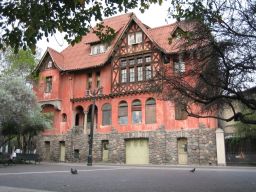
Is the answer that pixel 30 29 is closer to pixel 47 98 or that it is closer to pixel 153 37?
pixel 153 37

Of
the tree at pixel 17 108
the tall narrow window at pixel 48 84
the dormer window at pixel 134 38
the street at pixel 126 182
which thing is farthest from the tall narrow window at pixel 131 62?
the street at pixel 126 182

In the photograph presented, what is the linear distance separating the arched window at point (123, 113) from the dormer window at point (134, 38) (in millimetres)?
5807

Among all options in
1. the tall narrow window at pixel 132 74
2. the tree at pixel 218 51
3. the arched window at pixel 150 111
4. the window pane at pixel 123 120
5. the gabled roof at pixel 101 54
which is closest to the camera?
the tree at pixel 218 51

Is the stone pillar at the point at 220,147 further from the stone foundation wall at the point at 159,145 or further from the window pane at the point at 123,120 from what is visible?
the window pane at the point at 123,120

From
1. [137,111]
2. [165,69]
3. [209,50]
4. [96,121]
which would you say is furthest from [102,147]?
[209,50]

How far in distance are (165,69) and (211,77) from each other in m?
2.04

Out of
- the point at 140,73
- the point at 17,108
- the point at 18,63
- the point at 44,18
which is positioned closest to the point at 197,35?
the point at 44,18

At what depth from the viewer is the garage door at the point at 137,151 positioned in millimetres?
32750

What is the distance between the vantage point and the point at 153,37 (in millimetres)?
35219

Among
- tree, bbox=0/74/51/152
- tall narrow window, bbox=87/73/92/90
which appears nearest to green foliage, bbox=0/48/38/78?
tall narrow window, bbox=87/73/92/90

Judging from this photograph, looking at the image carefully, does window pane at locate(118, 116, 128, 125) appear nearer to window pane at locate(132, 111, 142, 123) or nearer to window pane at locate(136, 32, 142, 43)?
window pane at locate(132, 111, 142, 123)

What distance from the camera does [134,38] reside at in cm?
3478

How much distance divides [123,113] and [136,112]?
1411 millimetres

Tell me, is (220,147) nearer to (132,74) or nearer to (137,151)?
(137,151)
